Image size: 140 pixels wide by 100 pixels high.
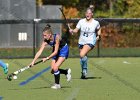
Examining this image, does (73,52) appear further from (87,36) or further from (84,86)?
(84,86)

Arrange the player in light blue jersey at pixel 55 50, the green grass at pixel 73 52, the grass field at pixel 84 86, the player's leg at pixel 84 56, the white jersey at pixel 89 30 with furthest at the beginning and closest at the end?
the green grass at pixel 73 52 → the white jersey at pixel 89 30 → the player's leg at pixel 84 56 → the player in light blue jersey at pixel 55 50 → the grass field at pixel 84 86

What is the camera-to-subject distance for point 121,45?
1180 inches

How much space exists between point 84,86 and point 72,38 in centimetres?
1442

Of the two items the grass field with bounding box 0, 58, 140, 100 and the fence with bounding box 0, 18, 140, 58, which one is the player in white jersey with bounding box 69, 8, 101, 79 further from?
the fence with bounding box 0, 18, 140, 58

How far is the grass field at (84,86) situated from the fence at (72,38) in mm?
5639

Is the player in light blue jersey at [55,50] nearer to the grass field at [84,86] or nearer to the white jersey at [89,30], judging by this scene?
the grass field at [84,86]

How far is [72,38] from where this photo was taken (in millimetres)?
29797

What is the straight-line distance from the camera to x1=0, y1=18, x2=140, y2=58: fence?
27.6 m

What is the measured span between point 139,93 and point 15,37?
52.0ft

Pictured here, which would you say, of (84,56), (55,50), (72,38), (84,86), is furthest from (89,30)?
(72,38)

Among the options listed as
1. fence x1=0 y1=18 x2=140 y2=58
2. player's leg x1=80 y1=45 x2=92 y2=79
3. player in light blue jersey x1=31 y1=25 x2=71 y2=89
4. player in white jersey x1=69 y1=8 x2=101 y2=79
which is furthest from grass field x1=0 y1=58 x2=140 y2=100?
fence x1=0 y1=18 x2=140 y2=58

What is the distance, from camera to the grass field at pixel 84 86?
A: 13328mm

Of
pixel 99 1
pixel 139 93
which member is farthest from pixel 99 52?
pixel 99 1

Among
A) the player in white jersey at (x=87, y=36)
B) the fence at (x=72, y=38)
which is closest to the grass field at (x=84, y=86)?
the player in white jersey at (x=87, y=36)
